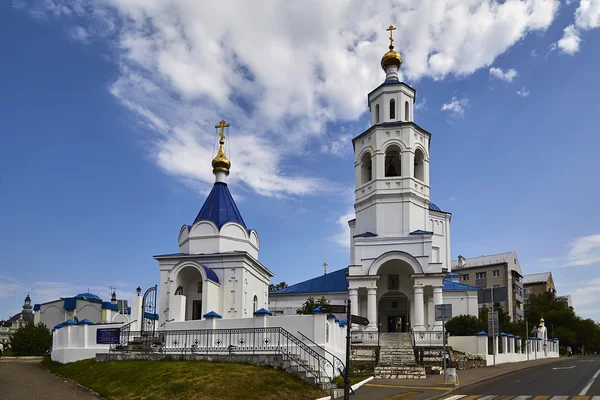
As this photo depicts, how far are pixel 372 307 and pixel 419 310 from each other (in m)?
2.43

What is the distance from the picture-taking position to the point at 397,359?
25656 mm

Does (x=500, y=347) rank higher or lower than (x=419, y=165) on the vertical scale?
lower

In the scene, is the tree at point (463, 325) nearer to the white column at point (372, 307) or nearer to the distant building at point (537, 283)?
the white column at point (372, 307)

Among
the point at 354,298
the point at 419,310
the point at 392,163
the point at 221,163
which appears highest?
the point at 392,163

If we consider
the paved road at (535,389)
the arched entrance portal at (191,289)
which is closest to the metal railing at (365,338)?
the arched entrance portal at (191,289)

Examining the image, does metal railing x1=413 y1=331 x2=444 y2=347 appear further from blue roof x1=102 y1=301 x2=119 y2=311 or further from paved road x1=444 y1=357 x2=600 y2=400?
blue roof x1=102 y1=301 x2=119 y2=311

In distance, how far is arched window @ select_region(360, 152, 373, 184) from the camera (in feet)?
117

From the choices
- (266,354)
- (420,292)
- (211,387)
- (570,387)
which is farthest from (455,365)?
(211,387)

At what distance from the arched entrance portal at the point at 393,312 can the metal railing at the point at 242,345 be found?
18.2 meters

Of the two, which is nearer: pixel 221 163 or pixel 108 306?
pixel 221 163

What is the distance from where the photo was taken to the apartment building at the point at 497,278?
7131 centimetres

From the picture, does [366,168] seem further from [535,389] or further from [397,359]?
[535,389]

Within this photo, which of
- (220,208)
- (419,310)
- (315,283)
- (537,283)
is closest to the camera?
(220,208)

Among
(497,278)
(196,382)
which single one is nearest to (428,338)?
(196,382)
